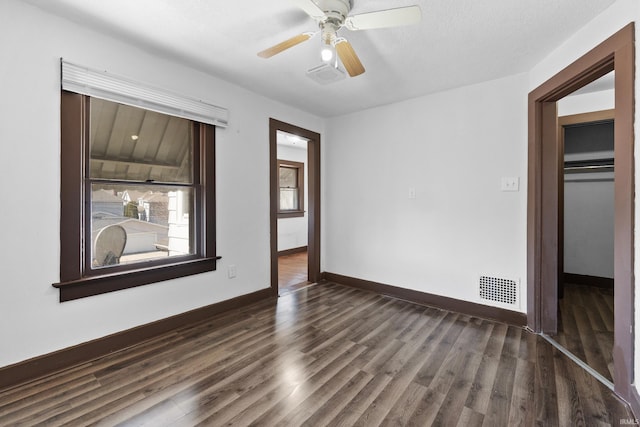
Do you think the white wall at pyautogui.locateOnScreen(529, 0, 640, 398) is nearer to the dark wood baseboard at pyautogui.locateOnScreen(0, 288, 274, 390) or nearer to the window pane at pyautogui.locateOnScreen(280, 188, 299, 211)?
the dark wood baseboard at pyautogui.locateOnScreen(0, 288, 274, 390)

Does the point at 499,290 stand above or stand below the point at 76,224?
below

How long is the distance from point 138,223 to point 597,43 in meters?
3.73

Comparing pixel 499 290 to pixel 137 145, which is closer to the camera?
pixel 137 145

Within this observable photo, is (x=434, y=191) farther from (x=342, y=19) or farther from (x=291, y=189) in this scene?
(x=291, y=189)

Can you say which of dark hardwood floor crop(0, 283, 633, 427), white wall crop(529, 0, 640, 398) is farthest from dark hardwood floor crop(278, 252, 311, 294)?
white wall crop(529, 0, 640, 398)

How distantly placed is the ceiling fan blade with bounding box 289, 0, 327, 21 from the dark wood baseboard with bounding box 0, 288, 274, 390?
2.66 meters

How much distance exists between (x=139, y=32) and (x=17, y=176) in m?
1.31

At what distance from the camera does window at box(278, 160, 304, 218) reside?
21.4ft

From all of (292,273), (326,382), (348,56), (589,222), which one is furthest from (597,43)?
(292,273)

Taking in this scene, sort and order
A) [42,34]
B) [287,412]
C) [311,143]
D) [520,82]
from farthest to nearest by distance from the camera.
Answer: [311,143] < [520,82] < [42,34] < [287,412]

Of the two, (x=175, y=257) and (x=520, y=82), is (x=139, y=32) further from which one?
(x=520, y=82)

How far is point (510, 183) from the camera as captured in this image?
2773 mm

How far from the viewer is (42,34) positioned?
1.90 meters

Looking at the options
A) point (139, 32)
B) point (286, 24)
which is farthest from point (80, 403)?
point (286, 24)
